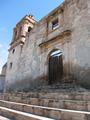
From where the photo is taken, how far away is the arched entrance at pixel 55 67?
986 centimetres

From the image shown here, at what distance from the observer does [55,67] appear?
407 inches

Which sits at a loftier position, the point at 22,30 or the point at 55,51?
the point at 22,30

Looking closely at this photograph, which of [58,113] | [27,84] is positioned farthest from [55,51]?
[58,113]

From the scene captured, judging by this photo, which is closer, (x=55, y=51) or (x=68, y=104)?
(x=68, y=104)

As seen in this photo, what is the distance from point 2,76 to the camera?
21.5 m

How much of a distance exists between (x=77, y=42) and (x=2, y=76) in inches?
629

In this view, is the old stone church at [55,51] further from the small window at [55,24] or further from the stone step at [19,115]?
the stone step at [19,115]

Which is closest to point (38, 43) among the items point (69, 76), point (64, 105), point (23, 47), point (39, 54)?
point (39, 54)

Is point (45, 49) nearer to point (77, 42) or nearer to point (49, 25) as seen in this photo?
point (49, 25)

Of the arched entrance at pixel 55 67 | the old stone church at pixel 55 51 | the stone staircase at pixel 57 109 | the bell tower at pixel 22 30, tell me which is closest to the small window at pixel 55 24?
the old stone church at pixel 55 51

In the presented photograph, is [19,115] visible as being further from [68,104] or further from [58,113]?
[68,104]

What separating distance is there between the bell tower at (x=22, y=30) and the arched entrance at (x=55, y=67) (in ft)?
18.0

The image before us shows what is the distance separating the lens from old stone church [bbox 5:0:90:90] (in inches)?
331

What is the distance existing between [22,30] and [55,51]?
6454 millimetres
